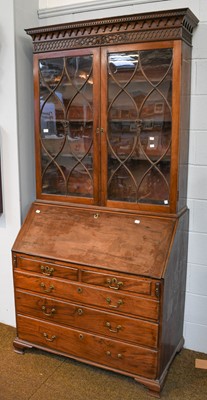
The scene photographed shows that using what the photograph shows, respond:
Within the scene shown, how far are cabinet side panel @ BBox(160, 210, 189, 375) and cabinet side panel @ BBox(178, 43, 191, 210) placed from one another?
18 centimetres

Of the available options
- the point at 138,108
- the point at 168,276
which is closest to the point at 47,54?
the point at 138,108

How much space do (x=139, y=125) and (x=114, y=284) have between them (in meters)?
Answer: 0.94

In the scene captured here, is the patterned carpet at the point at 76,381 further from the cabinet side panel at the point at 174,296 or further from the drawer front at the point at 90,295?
the drawer front at the point at 90,295

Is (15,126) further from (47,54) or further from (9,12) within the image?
(9,12)

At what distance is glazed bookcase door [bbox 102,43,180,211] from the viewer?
2205 millimetres

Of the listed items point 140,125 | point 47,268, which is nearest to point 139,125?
point 140,125

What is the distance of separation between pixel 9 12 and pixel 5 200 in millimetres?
1263

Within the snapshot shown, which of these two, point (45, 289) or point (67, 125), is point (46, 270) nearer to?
point (45, 289)

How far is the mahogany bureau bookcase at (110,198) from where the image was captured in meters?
2.18

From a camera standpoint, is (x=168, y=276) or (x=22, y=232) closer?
(x=168, y=276)

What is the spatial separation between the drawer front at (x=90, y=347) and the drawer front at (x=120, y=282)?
1.12 feet

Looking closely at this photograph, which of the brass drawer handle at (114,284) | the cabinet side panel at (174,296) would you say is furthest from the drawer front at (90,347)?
the brass drawer handle at (114,284)

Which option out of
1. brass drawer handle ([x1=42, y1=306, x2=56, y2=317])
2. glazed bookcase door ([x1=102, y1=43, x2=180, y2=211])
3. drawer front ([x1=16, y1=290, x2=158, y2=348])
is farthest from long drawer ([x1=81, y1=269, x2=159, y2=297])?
glazed bookcase door ([x1=102, y1=43, x2=180, y2=211])

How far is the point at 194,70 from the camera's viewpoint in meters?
2.35
